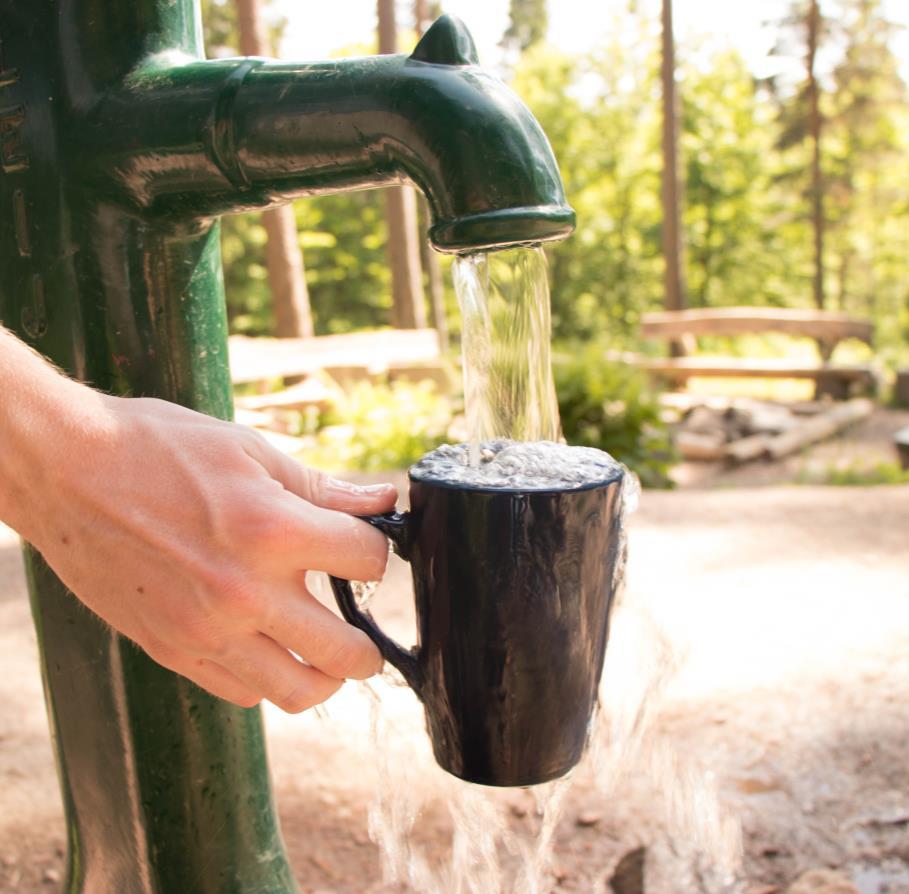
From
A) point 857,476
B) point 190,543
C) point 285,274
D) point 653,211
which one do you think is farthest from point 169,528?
point 653,211

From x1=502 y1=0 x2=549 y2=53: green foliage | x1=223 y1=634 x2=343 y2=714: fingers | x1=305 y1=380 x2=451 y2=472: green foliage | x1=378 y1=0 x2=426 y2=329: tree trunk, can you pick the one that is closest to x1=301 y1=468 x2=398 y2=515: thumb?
x1=223 y1=634 x2=343 y2=714: fingers

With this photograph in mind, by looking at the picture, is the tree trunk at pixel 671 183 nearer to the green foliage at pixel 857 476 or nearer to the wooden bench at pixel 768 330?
the wooden bench at pixel 768 330

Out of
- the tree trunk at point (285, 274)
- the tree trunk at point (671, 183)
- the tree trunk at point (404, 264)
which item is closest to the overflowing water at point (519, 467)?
the tree trunk at point (285, 274)

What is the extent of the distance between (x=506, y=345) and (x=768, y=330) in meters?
12.1

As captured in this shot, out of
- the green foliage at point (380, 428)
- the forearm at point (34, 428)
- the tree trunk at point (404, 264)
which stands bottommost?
the green foliage at point (380, 428)

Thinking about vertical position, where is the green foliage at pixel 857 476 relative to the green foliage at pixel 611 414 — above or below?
below

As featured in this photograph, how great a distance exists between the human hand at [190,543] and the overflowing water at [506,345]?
172 mm

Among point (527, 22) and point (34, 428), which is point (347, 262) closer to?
point (527, 22)

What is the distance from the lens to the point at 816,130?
18.1 m

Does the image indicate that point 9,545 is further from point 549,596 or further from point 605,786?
point 549,596

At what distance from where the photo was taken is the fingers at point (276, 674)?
74 cm

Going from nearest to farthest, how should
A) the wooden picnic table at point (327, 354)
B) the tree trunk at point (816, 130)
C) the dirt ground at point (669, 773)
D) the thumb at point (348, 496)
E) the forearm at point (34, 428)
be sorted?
the forearm at point (34, 428) < the thumb at point (348, 496) < the dirt ground at point (669, 773) < the wooden picnic table at point (327, 354) < the tree trunk at point (816, 130)

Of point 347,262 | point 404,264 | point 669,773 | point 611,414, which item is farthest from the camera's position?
point 347,262

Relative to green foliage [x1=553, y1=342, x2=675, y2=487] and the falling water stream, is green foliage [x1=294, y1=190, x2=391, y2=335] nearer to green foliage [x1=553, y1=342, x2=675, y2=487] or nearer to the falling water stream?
green foliage [x1=553, y1=342, x2=675, y2=487]
